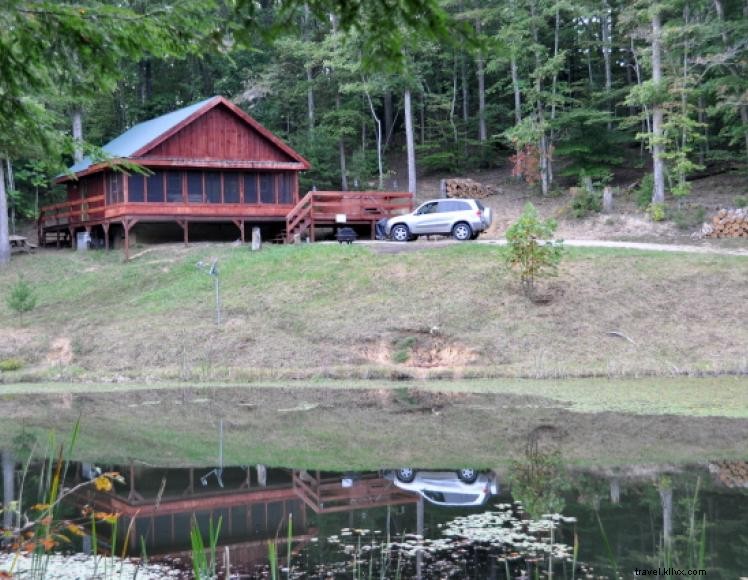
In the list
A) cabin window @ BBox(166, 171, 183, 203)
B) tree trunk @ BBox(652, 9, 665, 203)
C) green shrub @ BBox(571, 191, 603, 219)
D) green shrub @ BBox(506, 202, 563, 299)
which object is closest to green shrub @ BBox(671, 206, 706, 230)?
tree trunk @ BBox(652, 9, 665, 203)

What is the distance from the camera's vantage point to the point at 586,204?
103 ft

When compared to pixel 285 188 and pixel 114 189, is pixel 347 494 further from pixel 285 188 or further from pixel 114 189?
pixel 114 189

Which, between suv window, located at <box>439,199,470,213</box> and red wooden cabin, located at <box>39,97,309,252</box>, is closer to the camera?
suv window, located at <box>439,199,470,213</box>

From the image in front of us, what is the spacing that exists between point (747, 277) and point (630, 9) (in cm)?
1467

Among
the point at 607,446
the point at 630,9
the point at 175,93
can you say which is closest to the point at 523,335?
the point at 607,446

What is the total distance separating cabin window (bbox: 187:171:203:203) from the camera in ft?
101

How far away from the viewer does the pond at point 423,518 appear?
7008 millimetres

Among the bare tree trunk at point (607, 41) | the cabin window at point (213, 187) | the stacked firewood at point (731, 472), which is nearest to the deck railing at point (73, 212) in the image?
the cabin window at point (213, 187)

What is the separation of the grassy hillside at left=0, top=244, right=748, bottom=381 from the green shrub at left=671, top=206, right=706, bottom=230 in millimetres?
5861

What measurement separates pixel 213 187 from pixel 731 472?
2415 centimetres

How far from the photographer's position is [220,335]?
21.0 meters

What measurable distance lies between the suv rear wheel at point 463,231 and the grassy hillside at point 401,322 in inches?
95.6

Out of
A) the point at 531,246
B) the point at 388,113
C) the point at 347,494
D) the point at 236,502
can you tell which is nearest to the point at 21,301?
the point at 531,246

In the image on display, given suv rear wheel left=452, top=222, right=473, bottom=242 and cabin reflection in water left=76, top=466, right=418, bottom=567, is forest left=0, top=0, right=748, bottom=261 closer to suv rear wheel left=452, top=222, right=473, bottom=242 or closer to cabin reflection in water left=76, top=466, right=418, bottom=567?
cabin reflection in water left=76, top=466, right=418, bottom=567
